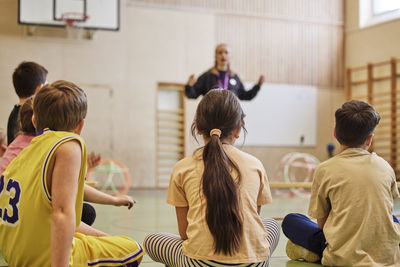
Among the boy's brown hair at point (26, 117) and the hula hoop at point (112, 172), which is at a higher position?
the boy's brown hair at point (26, 117)

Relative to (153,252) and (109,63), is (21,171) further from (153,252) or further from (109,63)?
(109,63)

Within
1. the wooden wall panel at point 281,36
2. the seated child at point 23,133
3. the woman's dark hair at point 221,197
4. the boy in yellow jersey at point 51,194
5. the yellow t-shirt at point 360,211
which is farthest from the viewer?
the wooden wall panel at point 281,36

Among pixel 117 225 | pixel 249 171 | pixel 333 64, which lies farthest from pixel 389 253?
pixel 333 64

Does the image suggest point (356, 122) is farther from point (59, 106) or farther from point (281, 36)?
point (281, 36)

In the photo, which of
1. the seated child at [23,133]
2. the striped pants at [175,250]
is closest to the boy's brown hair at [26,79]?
the seated child at [23,133]

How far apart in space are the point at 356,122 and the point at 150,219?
260cm

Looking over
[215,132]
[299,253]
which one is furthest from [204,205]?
[299,253]

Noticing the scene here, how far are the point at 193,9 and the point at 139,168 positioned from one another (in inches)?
105

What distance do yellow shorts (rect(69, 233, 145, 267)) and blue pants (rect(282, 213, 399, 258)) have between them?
3.10 feet

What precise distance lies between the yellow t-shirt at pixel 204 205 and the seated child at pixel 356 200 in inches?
18.5

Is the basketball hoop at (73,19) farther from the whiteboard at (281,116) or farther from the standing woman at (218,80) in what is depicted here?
the whiteboard at (281,116)

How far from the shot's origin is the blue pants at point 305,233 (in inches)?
95.6

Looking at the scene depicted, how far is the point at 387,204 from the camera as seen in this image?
2199mm

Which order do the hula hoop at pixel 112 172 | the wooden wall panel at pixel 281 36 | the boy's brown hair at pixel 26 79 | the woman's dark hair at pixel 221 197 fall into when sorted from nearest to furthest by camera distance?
1. the woman's dark hair at pixel 221 197
2. the boy's brown hair at pixel 26 79
3. the hula hoop at pixel 112 172
4. the wooden wall panel at pixel 281 36
